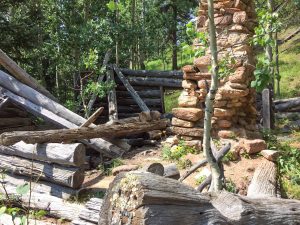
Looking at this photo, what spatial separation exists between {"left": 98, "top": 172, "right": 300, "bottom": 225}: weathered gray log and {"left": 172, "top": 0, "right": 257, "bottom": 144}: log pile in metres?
4.91

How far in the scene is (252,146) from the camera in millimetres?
7176

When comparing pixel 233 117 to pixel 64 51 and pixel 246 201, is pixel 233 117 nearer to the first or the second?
pixel 246 201

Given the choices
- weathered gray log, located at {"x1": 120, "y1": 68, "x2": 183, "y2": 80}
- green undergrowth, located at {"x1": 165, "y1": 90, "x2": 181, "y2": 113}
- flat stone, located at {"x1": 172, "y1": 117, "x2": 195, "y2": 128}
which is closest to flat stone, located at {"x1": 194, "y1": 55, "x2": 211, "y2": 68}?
flat stone, located at {"x1": 172, "y1": 117, "x2": 195, "y2": 128}

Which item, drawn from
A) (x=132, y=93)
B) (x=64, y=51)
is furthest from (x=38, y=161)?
(x=64, y=51)

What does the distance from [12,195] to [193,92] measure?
4252mm

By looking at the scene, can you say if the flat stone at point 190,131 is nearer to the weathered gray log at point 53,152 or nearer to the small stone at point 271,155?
the small stone at point 271,155

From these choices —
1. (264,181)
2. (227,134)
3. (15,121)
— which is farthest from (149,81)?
(264,181)

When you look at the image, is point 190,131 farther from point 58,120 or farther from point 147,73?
point 147,73

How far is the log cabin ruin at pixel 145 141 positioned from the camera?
2.47 metres

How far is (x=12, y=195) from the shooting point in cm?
659

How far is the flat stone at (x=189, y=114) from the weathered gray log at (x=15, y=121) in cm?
524

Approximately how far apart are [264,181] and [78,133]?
14.4ft

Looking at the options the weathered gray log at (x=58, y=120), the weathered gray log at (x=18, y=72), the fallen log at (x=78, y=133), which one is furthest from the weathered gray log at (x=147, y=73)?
the weathered gray log at (x=58, y=120)

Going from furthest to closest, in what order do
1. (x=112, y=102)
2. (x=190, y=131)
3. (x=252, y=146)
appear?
(x=112, y=102) < (x=190, y=131) < (x=252, y=146)
